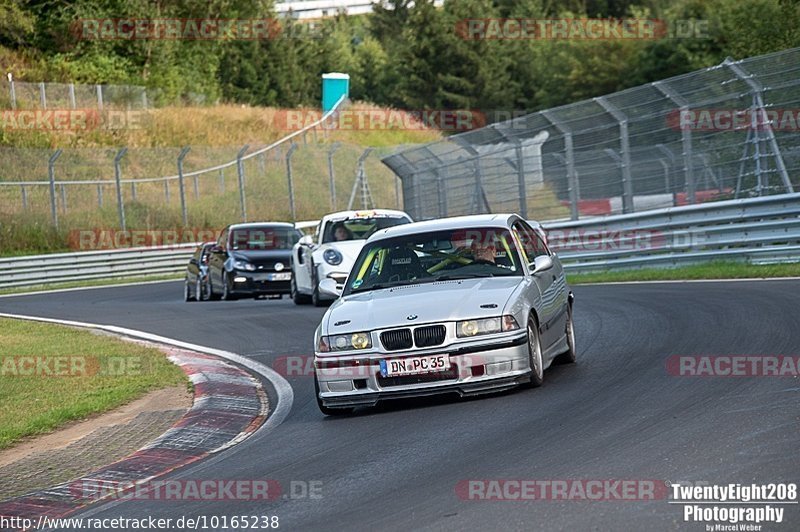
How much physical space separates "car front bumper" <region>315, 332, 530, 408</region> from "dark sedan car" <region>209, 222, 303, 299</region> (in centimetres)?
1369

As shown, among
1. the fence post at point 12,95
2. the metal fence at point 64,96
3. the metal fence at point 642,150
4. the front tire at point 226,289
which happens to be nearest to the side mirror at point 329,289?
the metal fence at point 642,150

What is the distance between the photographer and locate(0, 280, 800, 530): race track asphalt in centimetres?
602

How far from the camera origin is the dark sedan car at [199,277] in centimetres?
2481

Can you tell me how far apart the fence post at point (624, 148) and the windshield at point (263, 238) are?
20.5 feet

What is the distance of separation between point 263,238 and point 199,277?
1700mm

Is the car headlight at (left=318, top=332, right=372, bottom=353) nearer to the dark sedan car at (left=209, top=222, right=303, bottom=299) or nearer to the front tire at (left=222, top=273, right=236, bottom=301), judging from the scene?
the dark sedan car at (left=209, top=222, right=303, bottom=299)

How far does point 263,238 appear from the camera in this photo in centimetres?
2423

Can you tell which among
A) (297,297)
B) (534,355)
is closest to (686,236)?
(297,297)

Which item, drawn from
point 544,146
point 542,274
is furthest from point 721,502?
point 544,146

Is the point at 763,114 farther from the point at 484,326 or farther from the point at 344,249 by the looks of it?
the point at 484,326

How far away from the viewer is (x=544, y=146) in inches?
1005

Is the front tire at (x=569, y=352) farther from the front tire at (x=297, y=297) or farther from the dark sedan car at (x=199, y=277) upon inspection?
the dark sedan car at (x=199, y=277)

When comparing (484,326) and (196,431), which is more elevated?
(484,326)

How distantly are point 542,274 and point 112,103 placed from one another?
42.6 meters
